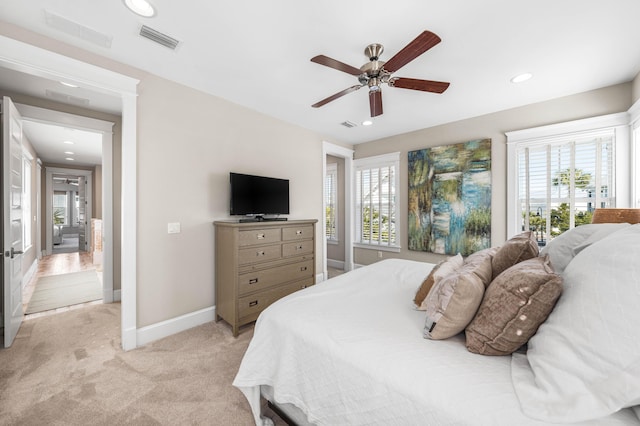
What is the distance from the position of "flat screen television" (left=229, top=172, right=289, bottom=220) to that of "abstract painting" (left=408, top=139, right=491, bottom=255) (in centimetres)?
217

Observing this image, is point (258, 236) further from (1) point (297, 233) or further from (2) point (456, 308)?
(2) point (456, 308)

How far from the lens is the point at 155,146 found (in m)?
2.50

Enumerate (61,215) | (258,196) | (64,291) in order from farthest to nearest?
(61,215) → (64,291) → (258,196)

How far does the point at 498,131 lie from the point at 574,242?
2611mm

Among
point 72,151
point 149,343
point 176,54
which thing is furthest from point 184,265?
point 72,151

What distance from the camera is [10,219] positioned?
2.23 meters

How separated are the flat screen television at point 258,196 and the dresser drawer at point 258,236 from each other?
35 cm

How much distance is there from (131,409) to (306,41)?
113 inches

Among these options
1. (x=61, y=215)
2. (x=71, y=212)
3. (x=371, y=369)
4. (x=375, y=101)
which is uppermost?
(x=375, y=101)

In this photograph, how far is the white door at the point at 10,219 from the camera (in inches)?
87.0

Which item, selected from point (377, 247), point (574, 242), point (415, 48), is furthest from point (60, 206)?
point (574, 242)

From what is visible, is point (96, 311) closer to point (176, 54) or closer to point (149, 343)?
point (149, 343)

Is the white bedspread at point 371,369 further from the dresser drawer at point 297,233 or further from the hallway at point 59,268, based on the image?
the hallway at point 59,268

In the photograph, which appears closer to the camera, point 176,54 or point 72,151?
point 176,54
